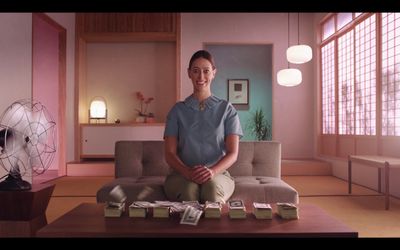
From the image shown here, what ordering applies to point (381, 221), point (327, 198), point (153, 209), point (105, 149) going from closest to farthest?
point (153, 209) < point (381, 221) < point (327, 198) < point (105, 149)

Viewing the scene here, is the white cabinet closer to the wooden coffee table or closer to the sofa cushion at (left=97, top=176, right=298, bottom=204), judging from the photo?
the sofa cushion at (left=97, top=176, right=298, bottom=204)

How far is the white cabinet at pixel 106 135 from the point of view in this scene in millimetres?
6621

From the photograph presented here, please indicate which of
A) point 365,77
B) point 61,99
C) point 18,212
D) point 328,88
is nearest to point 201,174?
point 18,212

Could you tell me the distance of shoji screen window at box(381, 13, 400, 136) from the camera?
435cm

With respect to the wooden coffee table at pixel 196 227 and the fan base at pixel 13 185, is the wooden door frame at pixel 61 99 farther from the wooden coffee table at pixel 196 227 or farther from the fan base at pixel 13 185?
the wooden coffee table at pixel 196 227

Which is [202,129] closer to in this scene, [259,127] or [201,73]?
[201,73]

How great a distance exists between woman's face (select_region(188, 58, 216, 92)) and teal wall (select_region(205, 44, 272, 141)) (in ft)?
20.5

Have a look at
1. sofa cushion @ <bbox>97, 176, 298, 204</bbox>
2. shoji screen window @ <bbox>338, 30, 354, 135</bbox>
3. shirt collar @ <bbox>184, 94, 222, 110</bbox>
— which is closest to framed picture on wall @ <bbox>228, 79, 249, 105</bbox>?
shoji screen window @ <bbox>338, 30, 354, 135</bbox>

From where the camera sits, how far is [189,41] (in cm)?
700

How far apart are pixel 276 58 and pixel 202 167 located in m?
5.46
